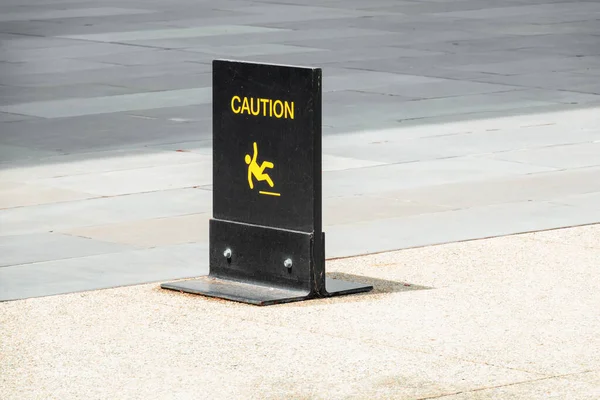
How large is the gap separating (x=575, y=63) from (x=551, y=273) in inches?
476

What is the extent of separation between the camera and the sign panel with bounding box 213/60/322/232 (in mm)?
8180

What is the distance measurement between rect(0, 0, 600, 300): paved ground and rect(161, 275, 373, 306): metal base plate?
406 millimetres

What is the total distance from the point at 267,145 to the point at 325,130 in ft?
21.3

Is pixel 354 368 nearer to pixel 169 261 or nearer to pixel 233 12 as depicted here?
pixel 169 261

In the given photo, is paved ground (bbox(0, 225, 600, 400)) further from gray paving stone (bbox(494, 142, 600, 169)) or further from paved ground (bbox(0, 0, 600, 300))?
gray paving stone (bbox(494, 142, 600, 169))

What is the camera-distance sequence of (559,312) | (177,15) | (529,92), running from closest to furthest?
(559,312)
(529,92)
(177,15)

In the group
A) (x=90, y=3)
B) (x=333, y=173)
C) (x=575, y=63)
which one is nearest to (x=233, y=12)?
(x=90, y=3)

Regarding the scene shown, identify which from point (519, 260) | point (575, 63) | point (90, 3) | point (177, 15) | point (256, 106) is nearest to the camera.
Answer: point (256, 106)

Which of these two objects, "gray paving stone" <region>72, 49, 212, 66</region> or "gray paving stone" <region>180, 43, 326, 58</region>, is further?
"gray paving stone" <region>180, 43, 326, 58</region>

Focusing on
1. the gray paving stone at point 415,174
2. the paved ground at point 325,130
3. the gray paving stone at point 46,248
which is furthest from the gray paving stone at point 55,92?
the gray paving stone at point 46,248

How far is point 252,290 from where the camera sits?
8414mm

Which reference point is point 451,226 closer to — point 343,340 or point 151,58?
point 343,340

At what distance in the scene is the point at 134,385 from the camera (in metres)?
A: 6.59

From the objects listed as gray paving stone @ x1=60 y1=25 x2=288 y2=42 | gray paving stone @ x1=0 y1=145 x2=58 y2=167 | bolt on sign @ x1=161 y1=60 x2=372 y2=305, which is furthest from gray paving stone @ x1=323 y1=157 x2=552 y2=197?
gray paving stone @ x1=60 y1=25 x2=288 y2=42
